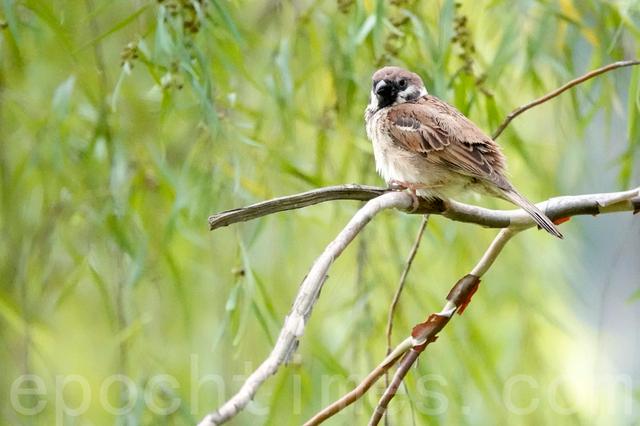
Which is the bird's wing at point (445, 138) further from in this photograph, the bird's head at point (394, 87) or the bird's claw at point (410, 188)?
the bird's claw at point (410, 188)

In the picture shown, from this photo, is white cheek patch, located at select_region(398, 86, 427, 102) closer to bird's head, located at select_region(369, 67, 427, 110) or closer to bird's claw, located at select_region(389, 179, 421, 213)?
bird's head, located at select_region(369, 67, 427, 110)

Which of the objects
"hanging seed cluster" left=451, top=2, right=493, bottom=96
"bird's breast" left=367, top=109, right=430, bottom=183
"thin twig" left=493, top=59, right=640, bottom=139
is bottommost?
"thin twig" left=493, top=59, right=640, bottom=139

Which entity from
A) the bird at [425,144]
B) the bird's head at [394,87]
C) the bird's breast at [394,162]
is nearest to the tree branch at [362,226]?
the bird at [425,144]

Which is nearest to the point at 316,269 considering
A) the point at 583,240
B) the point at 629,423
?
the point at 629,423

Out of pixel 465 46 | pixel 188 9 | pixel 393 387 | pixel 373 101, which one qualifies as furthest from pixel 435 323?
pixel 373 101

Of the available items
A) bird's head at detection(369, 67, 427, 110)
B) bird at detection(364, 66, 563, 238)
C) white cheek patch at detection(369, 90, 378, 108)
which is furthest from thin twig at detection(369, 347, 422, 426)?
white cheek patch at detection(369, 90, 378, 108)

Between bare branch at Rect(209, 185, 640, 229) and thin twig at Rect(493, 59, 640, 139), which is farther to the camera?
thin twig at Rect(493, 59, 640, 139)

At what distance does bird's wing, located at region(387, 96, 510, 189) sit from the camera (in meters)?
2.50

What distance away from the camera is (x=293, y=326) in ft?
4.19

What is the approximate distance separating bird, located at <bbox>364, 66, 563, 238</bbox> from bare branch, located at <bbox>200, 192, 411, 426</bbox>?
84cm

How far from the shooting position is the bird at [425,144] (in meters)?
2.47

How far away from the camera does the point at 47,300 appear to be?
2979 millimetres

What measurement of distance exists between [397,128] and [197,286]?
3.29ft

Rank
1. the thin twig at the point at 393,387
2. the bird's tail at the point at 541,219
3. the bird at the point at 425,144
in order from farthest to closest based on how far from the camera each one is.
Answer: the bird at the point at 425,144 → the bird's tail at the point at 541,219 → the thin twig at the point at 393,387
